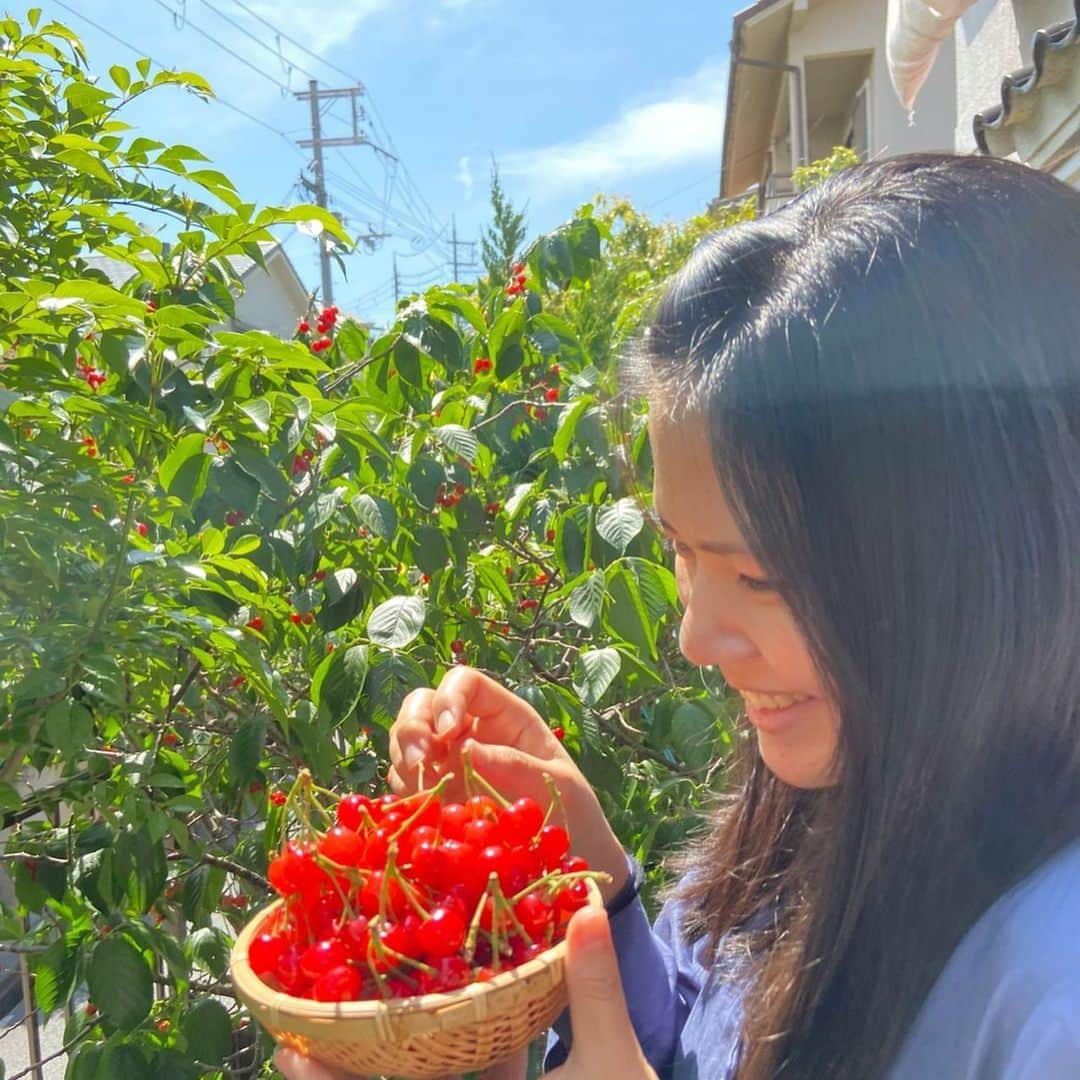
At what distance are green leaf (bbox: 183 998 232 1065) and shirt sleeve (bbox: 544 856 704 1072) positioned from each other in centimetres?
57

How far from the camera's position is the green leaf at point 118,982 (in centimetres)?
146

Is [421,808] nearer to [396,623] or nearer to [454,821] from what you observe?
[454,821]

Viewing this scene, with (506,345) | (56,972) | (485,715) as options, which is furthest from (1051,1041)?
(506,345)

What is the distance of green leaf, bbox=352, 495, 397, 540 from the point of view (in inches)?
67.3

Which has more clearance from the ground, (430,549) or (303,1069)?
(430,549)

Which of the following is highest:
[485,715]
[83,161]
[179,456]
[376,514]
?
[83,161]

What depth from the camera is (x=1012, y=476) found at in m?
0.77

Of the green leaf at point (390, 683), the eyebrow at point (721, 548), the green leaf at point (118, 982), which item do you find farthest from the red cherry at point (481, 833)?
the green leaf at point (118, 982)

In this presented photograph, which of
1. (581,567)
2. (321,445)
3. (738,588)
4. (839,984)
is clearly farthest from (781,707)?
(321,445)

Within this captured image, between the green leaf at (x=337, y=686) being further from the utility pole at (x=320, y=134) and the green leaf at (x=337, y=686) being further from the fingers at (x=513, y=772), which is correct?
the utility pole at (x=320, y=134)

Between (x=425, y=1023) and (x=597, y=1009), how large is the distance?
0.46 feet

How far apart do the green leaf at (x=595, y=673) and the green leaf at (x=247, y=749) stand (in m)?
0.53

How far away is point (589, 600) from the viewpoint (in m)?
1.69

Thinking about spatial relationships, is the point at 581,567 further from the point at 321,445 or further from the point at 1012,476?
the point at 1012,476
